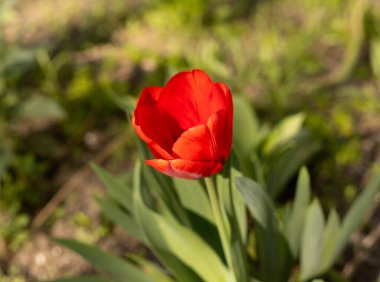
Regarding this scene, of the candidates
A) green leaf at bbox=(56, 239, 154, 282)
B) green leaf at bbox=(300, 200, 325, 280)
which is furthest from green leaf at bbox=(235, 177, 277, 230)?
green leaf at bbox=(56, 239, 154, 282)

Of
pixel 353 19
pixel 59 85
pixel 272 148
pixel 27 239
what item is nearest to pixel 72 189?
pixel 27 239

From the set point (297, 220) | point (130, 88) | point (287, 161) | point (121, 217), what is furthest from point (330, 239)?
point (130, 88)

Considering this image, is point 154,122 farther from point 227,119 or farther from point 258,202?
point 258,202

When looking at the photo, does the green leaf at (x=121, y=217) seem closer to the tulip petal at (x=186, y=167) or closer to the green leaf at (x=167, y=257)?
the green leaf at (x=167, y=257)

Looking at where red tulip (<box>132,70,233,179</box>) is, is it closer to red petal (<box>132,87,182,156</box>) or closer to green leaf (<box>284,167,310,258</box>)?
red petal (<box>132,87,182,156</box>)

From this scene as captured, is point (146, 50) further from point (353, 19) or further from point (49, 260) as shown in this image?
point (49, 260)

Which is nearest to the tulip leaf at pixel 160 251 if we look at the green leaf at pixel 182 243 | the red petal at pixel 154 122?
the green leaf at pixel 182 243
